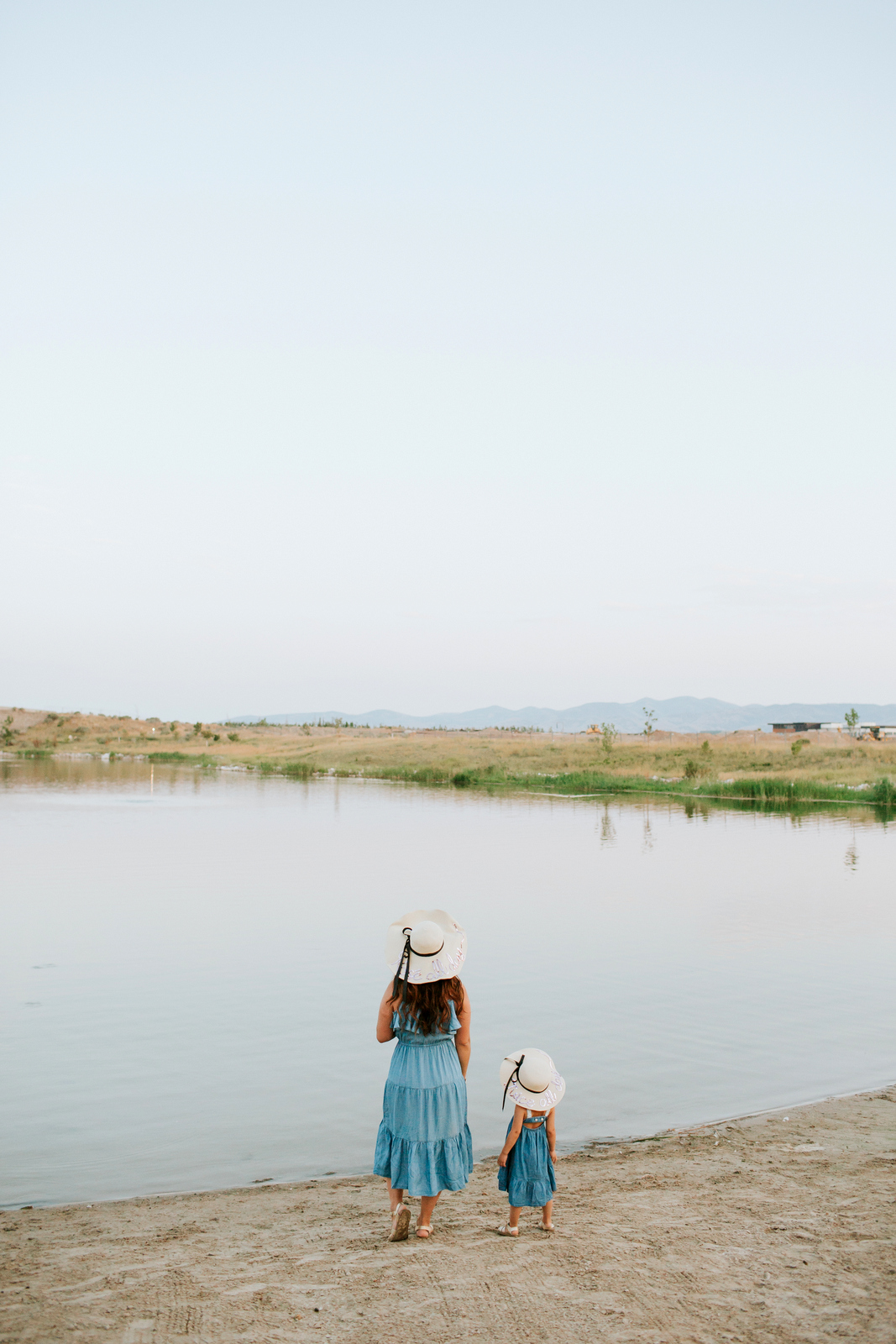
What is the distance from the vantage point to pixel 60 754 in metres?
86.1

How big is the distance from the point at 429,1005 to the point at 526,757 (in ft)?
200

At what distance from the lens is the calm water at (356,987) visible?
748cm

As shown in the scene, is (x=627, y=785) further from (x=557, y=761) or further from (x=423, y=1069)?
(x=423, y=1069)

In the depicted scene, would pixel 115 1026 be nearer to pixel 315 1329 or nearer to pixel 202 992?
pixel 202 992

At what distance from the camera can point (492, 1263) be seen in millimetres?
4719

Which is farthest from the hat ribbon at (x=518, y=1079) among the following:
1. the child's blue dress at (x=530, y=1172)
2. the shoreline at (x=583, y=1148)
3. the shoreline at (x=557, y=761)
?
the shoreline at (x=557, y=761)

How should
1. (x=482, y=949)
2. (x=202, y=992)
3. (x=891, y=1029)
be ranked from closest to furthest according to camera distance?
(x=891, y=1029) → (x=202, y=992) → (x=482, y=949)

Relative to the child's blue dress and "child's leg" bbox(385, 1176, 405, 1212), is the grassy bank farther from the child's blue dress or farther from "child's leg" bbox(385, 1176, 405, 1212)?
"child's leg" bbox(385, 1176, 405, 1212)

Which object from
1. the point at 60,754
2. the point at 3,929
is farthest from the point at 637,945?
the point at 60,754

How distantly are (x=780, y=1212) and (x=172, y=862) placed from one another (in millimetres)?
17101

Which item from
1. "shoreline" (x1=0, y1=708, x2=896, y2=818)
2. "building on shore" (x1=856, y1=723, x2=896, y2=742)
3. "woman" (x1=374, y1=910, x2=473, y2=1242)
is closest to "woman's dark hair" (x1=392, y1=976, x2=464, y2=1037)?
"woman" (x1=374, y1=910, x2=473, y2=1242)

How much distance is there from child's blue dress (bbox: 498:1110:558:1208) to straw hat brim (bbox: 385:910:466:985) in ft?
2.72

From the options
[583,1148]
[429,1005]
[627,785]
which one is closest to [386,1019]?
[429,1005]

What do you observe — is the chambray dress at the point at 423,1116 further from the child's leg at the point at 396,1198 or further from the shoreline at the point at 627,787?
the shoreline at the point at 627,787
